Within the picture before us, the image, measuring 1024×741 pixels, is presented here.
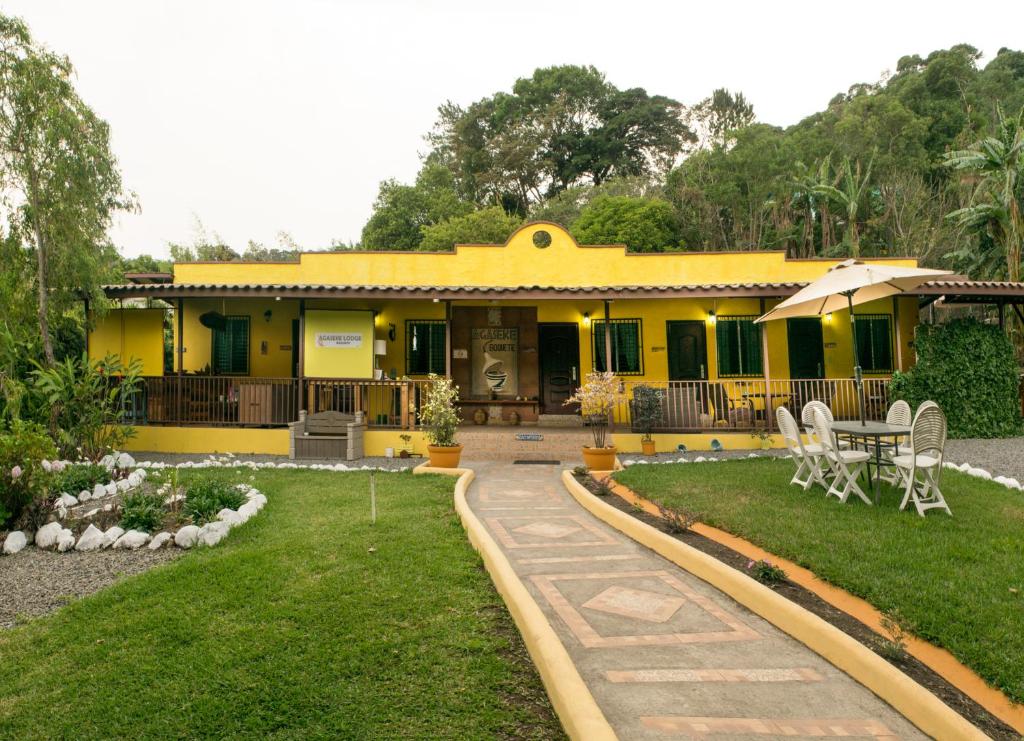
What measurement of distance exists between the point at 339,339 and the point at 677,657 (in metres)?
10.3

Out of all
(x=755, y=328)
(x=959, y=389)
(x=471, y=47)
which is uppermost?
(x=471, y=47)

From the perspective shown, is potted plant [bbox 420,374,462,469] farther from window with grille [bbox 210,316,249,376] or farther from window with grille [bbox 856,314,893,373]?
window with grille [bbox 856,314,893,373]

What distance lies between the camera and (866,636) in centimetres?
313

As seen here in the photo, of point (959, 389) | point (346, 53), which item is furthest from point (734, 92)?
point (959, 389)

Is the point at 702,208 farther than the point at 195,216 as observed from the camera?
No

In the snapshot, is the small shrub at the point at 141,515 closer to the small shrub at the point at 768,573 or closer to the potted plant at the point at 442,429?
the potted plant at the point at 442,429

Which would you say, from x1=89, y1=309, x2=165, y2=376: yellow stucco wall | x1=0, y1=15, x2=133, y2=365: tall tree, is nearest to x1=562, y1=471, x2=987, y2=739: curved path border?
x1=0, y1=15, x2=133, y2=365: tall tree

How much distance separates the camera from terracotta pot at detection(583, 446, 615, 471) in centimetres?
885

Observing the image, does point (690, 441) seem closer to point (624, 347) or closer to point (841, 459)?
point (624, 347)

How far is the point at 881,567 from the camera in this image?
3.94 m

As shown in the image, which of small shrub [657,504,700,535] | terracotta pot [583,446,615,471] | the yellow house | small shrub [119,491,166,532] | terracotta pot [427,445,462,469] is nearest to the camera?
small shrub [657,504,700,535]

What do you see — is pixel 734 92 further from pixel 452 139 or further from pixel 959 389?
pixel 959 389

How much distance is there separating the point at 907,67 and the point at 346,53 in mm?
33171

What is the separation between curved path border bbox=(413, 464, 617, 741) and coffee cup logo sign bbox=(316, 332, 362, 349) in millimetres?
8226
